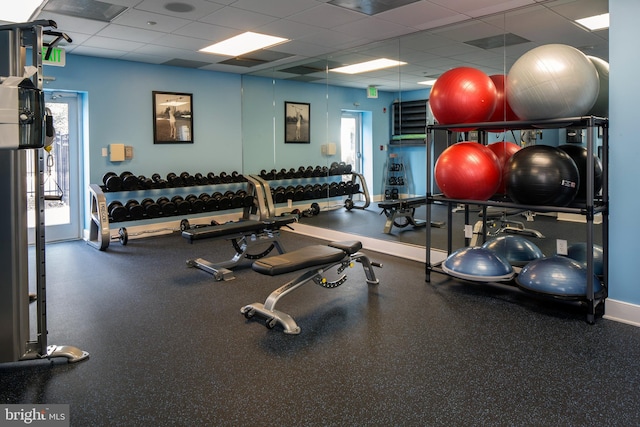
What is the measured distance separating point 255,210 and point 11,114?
4999 millimetres

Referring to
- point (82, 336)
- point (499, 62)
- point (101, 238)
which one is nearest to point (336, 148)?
point (499, 62)

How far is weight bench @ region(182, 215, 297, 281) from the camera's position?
3.96m

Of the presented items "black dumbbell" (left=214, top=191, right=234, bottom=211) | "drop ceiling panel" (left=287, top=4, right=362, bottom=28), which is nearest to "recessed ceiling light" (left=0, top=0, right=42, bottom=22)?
"drop ceiling panel" (left=287, top=4, right=362, bottom=28)

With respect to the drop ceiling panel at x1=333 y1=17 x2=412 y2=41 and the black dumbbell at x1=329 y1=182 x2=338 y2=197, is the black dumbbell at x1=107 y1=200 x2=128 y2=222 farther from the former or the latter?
the drop ceiling panel at x1=333 y1=17 x2=412 y2=41

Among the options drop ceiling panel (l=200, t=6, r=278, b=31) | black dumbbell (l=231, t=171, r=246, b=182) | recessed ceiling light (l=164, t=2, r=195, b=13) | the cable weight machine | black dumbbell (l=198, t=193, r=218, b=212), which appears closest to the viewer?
the cable weight machine

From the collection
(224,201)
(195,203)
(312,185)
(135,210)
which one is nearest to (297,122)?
(312,185)

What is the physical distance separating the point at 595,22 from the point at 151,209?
16.1 ft

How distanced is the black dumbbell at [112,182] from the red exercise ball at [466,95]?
3.98m

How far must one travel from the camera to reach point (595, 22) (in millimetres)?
3408

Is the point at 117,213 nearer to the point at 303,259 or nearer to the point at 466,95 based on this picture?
the point at 303,259

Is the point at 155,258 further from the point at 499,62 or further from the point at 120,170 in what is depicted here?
the point at 499,62

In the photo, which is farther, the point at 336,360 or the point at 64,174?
the point at 64,174

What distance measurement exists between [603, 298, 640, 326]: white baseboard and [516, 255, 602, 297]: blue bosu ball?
13 centimetres

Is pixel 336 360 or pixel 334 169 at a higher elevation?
pixel 334 169
